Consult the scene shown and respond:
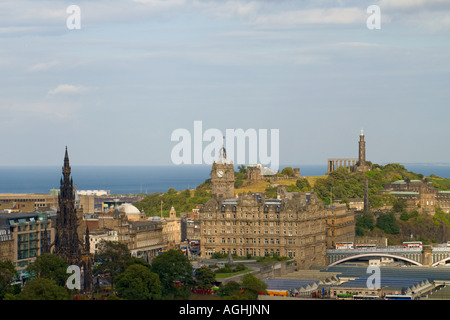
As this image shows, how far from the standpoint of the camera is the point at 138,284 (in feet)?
387

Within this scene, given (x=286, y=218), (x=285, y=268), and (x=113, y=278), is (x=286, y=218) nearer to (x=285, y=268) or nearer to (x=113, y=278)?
(x=285, y=268)

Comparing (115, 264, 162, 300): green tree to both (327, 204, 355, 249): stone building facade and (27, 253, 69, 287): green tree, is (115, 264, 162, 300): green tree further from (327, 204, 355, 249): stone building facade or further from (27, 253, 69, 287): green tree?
(327, 204, 355, 249): stone building facade

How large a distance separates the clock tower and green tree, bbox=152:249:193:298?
5375 centimetres

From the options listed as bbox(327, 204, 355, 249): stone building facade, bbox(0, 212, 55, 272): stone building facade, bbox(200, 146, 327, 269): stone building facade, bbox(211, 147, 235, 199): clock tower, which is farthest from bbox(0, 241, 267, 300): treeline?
bbox(327, 204, 355, 249): stone building facade

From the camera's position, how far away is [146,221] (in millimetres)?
184000

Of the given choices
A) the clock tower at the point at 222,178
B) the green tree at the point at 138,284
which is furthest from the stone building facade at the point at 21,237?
the clock tower at the point at 222,178

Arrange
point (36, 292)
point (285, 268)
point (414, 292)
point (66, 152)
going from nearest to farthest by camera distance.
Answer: point (36, 292)
point (66, 152)
point (414, 292)
point (285, 268)

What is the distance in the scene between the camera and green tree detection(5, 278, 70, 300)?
351ft

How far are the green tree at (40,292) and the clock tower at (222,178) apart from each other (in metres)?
76.9

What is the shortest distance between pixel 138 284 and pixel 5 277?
1352 cm

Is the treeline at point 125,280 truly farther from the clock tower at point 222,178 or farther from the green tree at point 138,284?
the clock tower at point 222,178

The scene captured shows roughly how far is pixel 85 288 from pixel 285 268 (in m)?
41.5

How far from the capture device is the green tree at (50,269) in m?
121
